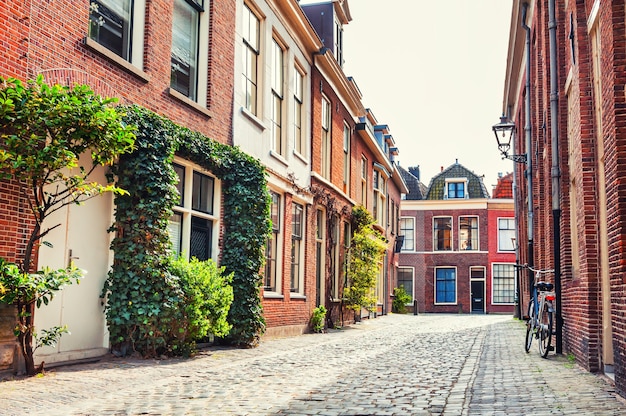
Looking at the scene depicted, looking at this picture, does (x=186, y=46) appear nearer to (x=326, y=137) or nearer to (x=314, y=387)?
(x=314, y=387)

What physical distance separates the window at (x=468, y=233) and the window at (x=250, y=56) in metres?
31.7

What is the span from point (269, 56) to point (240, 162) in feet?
10.3

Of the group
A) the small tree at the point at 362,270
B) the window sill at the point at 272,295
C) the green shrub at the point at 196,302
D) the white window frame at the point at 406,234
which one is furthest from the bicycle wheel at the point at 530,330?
the white window frame at the point at 406,234

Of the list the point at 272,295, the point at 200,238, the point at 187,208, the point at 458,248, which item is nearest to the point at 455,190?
the point at 458,248

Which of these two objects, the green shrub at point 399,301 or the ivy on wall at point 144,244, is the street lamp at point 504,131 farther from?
the green shrub at point 399,301

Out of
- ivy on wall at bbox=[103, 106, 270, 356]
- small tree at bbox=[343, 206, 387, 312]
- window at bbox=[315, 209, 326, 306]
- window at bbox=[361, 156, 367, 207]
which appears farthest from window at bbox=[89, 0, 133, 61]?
window at bbox=[361, 156, 367, 207]

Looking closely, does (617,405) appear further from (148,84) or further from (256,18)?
(256,18)

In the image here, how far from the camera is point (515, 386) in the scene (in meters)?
7.36

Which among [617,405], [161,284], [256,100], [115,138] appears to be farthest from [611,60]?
[256,100]

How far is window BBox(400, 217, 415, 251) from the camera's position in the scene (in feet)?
144

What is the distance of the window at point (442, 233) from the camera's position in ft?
143

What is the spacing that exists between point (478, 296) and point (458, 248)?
3165mm

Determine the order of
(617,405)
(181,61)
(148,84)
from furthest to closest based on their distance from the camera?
(181,61) < (148,84) < (617,405)

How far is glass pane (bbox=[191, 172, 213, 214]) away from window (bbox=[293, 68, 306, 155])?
4.92 meters
